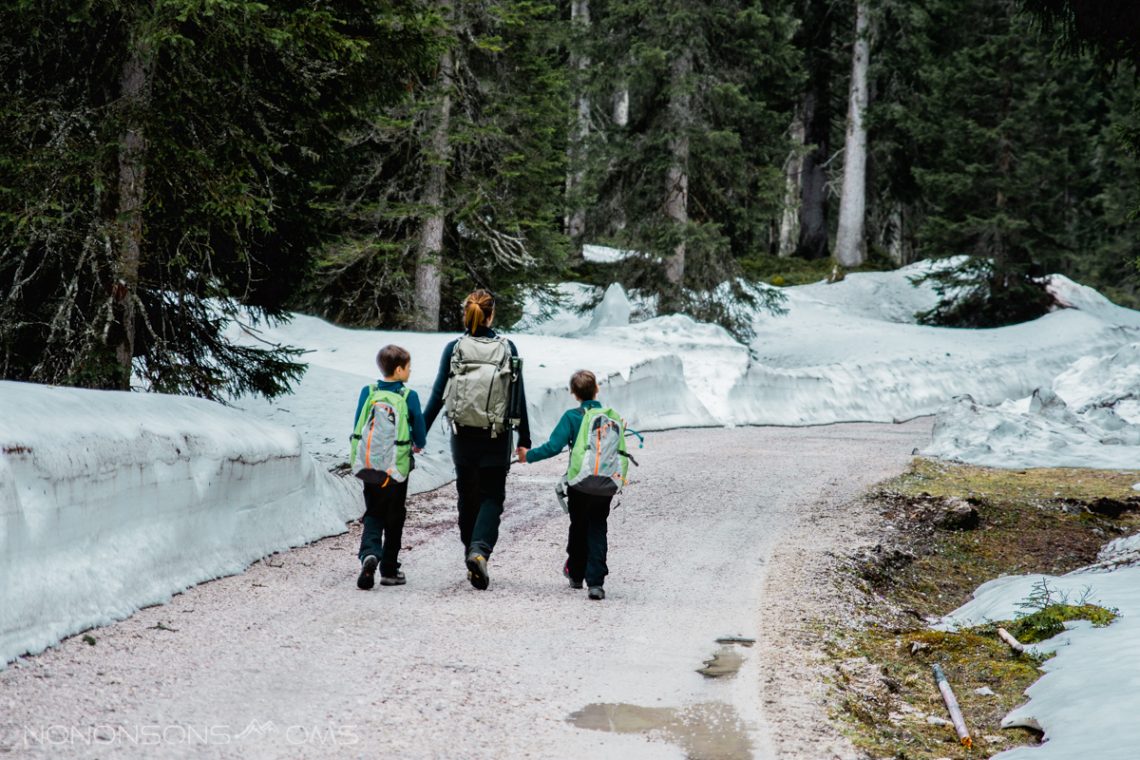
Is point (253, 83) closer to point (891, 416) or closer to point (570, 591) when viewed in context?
point (570, 591)

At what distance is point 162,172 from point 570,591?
5058mm

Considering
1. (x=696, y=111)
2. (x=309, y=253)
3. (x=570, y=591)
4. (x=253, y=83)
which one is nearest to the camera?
(x=570, y=591)

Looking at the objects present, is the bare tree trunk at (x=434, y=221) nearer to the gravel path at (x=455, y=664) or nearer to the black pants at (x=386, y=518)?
the gravel path at (x=455, y=664)

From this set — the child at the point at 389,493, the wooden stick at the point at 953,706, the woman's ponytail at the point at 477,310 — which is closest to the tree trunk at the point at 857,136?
the woman's ponytail at the point at 477,310

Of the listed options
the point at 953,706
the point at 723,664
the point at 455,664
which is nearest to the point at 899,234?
the point at 723,664

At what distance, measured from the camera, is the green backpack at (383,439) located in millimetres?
6848

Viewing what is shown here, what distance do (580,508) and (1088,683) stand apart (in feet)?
10.8

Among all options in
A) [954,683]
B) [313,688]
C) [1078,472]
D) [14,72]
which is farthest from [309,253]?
[1078,472]

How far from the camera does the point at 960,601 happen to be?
7.99 metres

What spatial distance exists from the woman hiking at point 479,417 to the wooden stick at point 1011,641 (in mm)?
3117

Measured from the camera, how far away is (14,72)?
9.06 metres

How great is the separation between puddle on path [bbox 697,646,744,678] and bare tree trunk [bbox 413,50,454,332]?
14.3m

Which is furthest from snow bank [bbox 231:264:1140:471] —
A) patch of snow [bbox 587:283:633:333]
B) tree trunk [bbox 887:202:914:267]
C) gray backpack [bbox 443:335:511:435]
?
tree trunk [bbox 887:202:914:267]

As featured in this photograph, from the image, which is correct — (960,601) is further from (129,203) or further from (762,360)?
(762,360)
